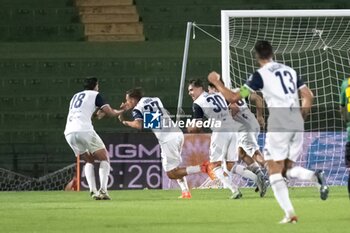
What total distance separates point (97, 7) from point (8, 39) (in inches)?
82.0

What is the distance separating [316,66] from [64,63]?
5.46 m

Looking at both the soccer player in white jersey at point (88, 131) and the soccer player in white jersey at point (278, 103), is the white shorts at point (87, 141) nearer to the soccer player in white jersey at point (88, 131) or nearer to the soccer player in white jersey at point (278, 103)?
the soccer player in white jersey at point (88, 131)

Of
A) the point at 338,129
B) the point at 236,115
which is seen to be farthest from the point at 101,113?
the point at 338,129

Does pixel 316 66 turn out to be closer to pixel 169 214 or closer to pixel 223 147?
pixel 223 147

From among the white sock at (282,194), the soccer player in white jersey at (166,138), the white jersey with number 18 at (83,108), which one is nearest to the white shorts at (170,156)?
the soccer player in white jersey at (166,138)

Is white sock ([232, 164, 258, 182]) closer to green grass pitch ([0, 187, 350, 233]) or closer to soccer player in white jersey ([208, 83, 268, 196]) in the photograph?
green grass pitch ([0, 187, 350, 233])

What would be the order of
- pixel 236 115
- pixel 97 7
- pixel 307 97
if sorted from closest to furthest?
pixel 307 97
pixel 236 115
pixel 97 7

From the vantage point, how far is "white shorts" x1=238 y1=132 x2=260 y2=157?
16.4m

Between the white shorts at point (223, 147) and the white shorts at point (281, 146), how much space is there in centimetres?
564

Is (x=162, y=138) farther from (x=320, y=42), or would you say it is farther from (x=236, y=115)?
(x=320, y=42)

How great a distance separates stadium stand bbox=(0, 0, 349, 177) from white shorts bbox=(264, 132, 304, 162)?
10.4 meters

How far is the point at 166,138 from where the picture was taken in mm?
15367

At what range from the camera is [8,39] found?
2458 centimetres

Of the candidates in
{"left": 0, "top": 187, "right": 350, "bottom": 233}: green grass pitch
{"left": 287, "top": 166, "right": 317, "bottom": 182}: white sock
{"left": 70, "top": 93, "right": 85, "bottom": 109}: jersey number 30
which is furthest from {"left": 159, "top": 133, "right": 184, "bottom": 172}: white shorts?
{"left": 287, "top": 166, "right": 317, "bottom": 182}: white sock
